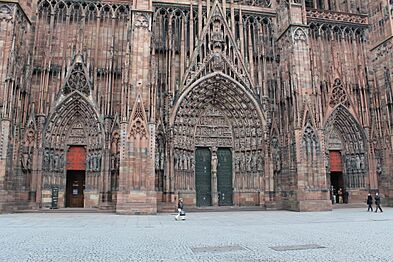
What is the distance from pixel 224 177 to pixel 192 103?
5.74m

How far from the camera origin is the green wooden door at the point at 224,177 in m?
22.3

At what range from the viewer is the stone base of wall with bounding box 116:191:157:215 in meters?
17.3

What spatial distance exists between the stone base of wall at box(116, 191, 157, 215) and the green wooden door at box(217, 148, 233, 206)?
618cm

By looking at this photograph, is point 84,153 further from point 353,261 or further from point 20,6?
point 353,261

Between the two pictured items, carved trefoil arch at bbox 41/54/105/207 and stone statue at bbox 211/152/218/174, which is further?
stone statue at bbox 211/152/218/174

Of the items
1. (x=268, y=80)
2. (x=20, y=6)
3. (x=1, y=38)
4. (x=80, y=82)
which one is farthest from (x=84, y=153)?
(x=268, y=80)

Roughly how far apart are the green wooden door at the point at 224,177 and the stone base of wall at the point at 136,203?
618 centimetres

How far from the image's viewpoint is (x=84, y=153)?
68.8 feet

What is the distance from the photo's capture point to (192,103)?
2227cm

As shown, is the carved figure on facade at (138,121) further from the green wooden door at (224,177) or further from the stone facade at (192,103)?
the green wooden door at (224,177)

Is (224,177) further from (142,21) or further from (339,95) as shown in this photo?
(142,21)

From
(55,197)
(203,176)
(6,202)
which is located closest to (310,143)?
(203,176)

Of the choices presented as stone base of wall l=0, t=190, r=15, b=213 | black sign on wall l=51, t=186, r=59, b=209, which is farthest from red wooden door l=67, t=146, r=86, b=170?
stone base of wall l=0, t=190, r=15, b=213

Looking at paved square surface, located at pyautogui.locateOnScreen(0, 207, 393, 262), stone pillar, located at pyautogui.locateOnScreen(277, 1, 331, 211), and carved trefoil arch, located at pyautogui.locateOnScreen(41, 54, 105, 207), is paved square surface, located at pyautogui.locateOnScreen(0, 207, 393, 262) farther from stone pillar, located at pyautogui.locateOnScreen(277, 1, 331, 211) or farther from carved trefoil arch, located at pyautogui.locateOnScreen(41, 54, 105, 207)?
carved trefoil arch, located at pyautogui.locateOnScreen(41, 54, 105, 207)
